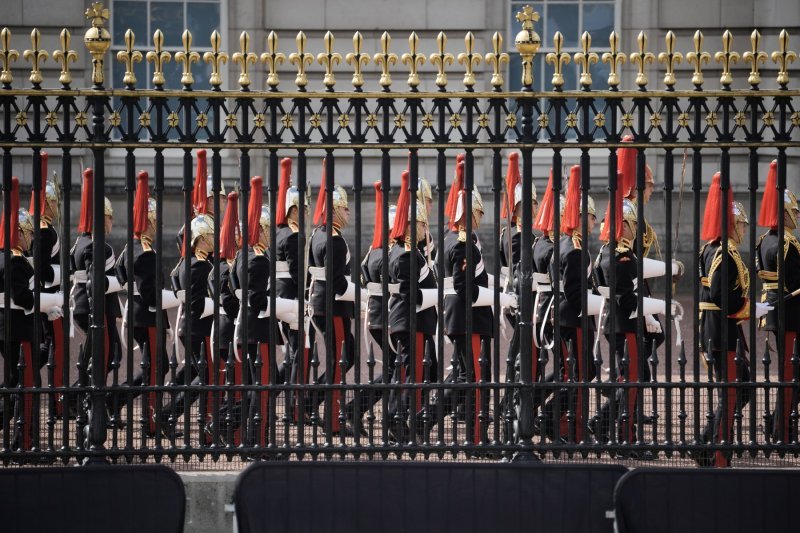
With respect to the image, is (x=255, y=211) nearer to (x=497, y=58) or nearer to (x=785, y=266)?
(x=497, y=58)

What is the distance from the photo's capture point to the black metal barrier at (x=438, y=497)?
584 centimetres

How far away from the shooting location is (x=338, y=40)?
18000 millimetres

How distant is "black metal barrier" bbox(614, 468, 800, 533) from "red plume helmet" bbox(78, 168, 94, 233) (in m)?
3.51

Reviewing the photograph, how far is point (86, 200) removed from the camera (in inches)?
324

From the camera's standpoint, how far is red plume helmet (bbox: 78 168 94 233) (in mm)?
7882

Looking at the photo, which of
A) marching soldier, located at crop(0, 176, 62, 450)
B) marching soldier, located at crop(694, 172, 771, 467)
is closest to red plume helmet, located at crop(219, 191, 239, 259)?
marching soldier, located at crop(0, 176, 62, 450)

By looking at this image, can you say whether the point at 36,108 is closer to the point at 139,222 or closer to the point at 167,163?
the point at 139,222

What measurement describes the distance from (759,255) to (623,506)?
405cm

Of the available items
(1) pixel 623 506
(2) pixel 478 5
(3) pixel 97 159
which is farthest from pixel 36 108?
(2) pixel 478 5

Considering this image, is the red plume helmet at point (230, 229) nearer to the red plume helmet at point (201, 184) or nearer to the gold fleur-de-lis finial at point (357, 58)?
the red plume helmet at point (201, 184)

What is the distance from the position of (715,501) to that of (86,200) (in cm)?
429

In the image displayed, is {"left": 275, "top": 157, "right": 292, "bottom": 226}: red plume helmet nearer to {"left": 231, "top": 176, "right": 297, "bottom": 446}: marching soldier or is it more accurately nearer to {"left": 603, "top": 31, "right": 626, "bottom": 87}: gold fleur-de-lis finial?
{"left": 231, "top": 176, "right": 297, "bottom": 446}: marching soldier

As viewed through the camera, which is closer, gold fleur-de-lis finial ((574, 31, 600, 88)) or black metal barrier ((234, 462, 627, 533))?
black metal barrier ((234, 462, 627, 533))

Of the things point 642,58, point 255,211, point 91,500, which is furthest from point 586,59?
point 255,211
